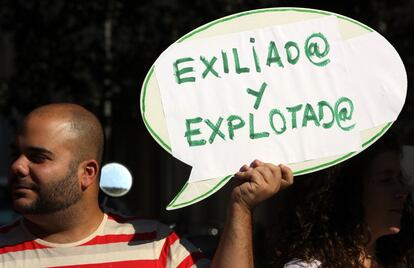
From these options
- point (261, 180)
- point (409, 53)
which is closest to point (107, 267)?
point (261, 180)

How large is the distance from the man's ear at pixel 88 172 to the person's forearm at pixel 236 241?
17.6 inches

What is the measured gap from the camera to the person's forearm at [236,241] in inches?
108

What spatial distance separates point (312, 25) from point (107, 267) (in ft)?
3.17

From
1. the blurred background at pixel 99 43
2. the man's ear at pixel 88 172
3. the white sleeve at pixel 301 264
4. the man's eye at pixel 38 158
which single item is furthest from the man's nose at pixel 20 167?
the blurred background at pixel 99 43

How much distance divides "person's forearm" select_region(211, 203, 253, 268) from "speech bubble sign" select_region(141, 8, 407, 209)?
10cm

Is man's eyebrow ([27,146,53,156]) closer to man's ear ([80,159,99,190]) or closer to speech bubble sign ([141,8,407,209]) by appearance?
man's ear ([80,159,99,190])

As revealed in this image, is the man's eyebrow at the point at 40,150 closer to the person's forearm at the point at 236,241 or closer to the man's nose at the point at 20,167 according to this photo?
the man's nose at the point at 20,167

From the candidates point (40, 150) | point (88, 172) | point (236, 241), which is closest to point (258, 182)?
point (236, 241)

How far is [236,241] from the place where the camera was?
276cm

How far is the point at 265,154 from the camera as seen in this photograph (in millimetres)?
2830

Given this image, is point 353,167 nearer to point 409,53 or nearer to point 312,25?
point 312,25

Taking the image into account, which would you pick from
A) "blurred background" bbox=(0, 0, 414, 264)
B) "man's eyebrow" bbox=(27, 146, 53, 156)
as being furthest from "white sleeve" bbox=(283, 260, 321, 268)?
"blurred background" bbox=(0, 0, 414, 264)

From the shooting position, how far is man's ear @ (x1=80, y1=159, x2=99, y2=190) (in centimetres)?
290

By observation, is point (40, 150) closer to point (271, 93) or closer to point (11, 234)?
point (11, 234)
